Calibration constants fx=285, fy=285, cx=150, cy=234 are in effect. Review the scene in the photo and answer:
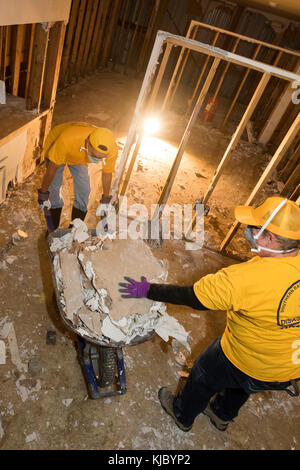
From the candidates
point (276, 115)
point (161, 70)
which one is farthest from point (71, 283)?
point (276, 115)

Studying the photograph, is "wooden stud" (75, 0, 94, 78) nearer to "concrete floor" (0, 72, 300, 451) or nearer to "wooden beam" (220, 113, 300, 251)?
"concrete floor" (0, 72, 300, 451)

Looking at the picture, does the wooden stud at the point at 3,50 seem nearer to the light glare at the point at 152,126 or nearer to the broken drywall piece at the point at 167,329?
the light glare at the point at 152,126

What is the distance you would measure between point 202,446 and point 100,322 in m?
1.46

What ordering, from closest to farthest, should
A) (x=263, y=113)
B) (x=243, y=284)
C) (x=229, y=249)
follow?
(x=243, y=284), (x=229, y=249), (x=263, y=113)

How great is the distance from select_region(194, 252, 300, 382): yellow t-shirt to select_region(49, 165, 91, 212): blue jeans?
6.83ft

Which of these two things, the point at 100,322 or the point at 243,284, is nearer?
the point at 243,284

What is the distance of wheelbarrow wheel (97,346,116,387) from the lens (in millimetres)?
2316

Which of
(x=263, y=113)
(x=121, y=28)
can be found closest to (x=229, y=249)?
(x=263, y=113)

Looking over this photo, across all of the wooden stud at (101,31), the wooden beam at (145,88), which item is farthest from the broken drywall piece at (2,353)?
the wooden stud at (101,31)

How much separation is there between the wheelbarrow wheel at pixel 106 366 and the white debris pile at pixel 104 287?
1.45 feet

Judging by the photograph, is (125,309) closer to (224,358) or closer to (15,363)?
(224,358)

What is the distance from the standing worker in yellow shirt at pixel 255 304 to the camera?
1.64 m

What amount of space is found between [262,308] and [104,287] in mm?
1073

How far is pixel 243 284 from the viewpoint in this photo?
1636 mm
